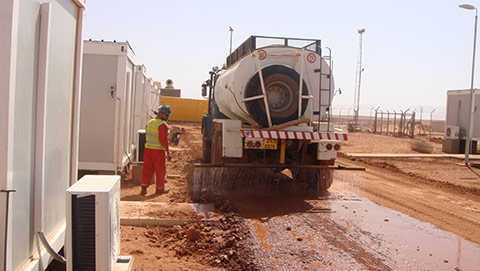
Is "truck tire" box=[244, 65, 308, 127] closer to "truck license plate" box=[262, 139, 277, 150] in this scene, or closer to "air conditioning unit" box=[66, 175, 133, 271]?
"truck license plate" box=[262, 139, 277, 150]

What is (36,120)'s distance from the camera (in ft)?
10.4

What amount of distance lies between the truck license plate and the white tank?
384 mm

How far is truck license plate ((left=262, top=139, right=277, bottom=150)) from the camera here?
816 cm

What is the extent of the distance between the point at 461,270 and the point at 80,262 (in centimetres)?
410

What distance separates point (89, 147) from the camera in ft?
28.4

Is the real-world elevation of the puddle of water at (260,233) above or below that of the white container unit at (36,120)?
below

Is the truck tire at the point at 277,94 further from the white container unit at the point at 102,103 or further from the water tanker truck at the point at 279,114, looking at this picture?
the white container unit at the point at 102,103

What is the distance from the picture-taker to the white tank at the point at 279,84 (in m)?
8.47

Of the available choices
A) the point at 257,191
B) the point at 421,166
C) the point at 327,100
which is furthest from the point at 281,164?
Result: the point at 421,166

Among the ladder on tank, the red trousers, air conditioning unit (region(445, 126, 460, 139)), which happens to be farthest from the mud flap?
air conditioning unit (region(445, 126, 460, 139))

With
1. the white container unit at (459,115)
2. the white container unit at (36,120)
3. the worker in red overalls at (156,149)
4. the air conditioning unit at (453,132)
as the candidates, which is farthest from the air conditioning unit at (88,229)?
the air conditioning unit at (453,132)

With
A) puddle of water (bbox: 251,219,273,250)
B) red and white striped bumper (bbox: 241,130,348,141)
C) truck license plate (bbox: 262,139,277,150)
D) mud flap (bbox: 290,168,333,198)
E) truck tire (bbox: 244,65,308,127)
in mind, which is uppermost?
truck tire (bbox: 244,65,308,127)

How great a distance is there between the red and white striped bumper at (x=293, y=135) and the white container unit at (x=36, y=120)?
13.9 ft

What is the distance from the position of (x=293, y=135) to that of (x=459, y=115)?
17736 millimetres
